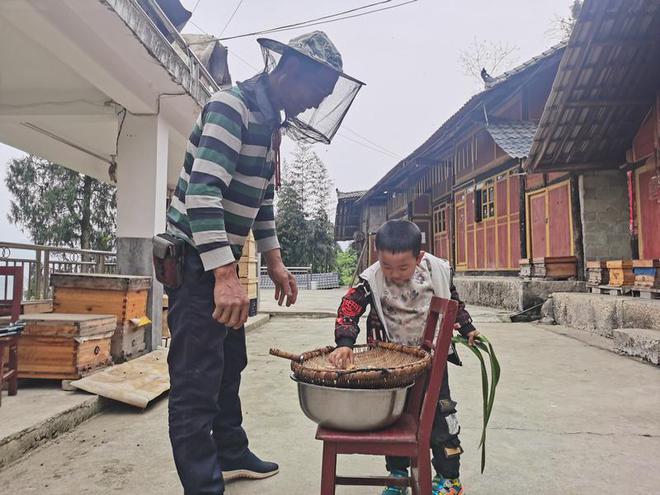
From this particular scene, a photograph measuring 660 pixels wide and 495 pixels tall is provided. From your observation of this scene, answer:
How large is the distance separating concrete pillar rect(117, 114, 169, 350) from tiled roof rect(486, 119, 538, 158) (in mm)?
6516

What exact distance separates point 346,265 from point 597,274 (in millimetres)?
29647

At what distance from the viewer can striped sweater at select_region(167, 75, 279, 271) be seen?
5.12ft

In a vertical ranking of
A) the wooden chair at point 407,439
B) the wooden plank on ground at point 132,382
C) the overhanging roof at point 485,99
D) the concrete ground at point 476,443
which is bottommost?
the concrete ground at point 476,443

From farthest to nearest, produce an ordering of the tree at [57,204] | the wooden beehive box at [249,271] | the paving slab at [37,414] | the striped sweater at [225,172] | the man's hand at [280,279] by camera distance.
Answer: the tree at [57,204] < the wooden beehive box at [249,271] < the paving slab at [37,414] < the man's hand at [280,279] < the striped sweater at [225,172]

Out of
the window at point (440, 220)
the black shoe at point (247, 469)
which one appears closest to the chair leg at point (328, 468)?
the black shoe at point (247, 469)

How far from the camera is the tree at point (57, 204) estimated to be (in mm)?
17641

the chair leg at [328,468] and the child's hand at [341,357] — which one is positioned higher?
the child's hand at [341,357]

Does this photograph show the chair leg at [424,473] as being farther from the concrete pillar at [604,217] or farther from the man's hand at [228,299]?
the concrete pillar at [604,217]

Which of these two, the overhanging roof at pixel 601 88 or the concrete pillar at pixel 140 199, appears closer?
the concrete pillar at pixel 140 199

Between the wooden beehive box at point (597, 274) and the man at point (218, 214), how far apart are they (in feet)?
22.6

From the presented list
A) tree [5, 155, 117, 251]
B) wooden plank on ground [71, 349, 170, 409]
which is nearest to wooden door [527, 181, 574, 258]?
wooden plank on ground [71, 349, 170, 409]

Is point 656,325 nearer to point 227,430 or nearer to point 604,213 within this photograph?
point 604,213

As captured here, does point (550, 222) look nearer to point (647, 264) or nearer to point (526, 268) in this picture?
point (526, 268)

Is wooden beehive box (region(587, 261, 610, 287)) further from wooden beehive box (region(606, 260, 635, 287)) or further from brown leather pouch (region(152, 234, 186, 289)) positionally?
brown leather pouch (region(152, 234, 186, 289))
